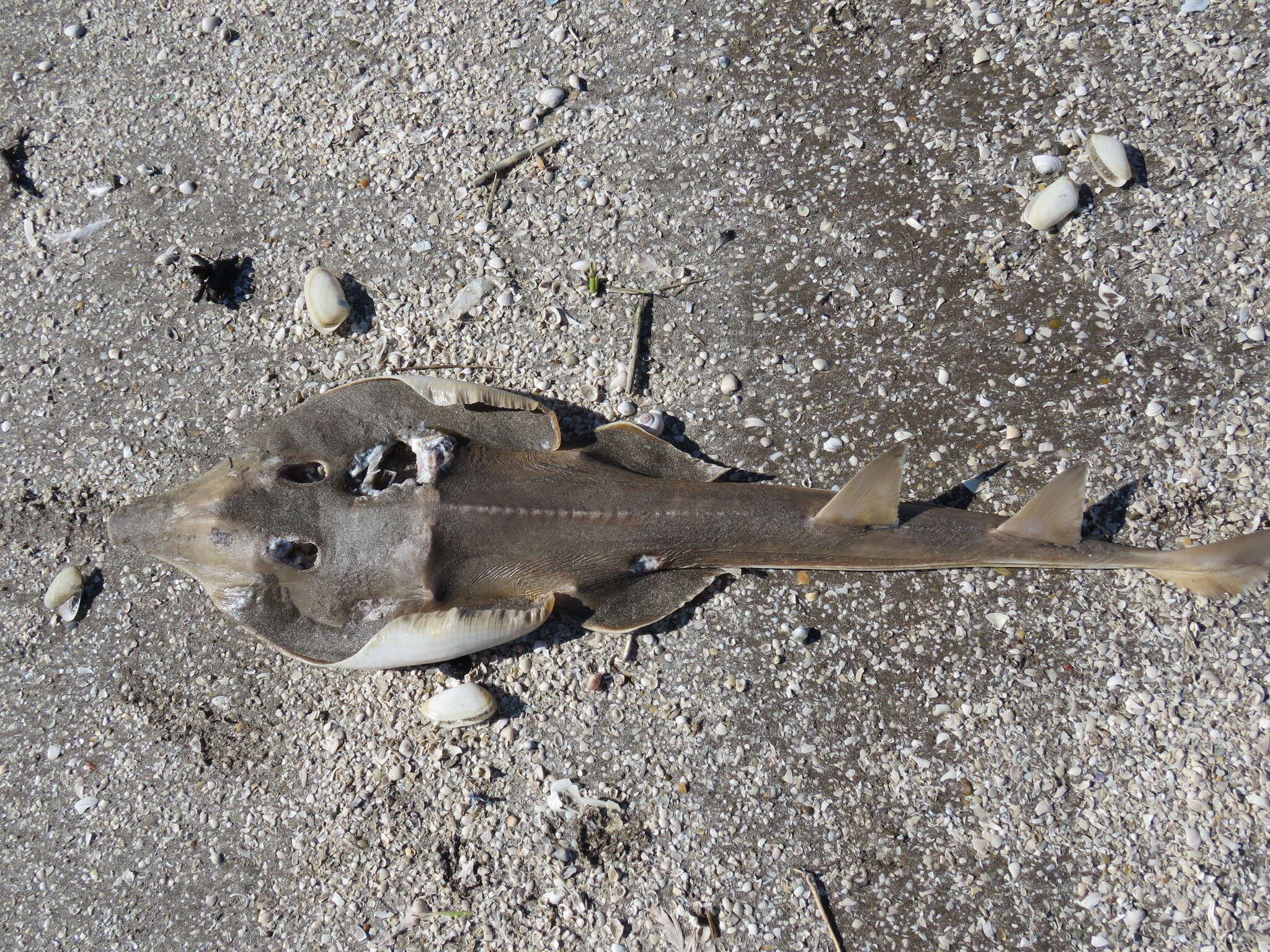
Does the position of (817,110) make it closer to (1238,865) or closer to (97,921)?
(1238,865)

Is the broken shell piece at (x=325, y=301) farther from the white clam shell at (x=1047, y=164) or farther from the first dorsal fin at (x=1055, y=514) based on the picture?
the white clam shell at (x=1047, y=164)

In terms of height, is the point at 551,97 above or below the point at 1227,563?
above

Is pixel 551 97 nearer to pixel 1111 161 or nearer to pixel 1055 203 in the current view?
pixel 1055 203

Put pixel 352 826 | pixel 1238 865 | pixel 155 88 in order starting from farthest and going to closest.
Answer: pixel 155 88 → pixel 352 826 → pixel 1238 865

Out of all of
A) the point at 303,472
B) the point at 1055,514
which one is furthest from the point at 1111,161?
→ the point at 303,472

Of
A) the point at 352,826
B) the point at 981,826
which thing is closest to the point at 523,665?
the point at 352,826

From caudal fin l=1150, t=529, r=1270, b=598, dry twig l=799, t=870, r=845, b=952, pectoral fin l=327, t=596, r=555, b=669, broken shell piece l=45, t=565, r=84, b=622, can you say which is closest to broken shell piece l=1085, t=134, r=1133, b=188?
caudal fin l=1150, t=529, r=1270, b=598

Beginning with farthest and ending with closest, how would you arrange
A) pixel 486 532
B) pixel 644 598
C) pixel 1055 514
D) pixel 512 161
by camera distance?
pixel 512 161 < pixel 644 598 < pixel 1055 514 < pixel 486 532
